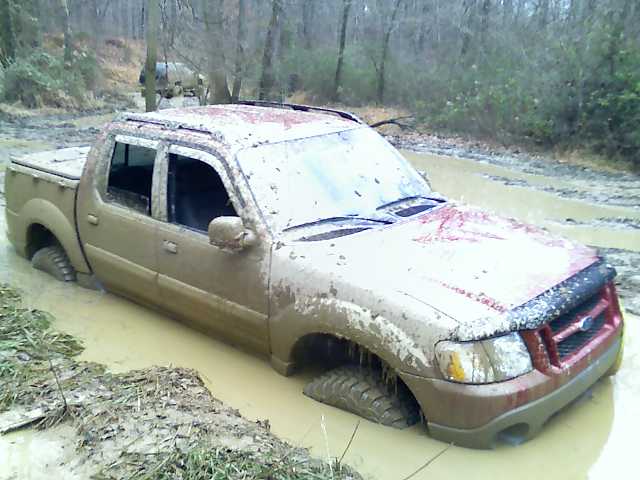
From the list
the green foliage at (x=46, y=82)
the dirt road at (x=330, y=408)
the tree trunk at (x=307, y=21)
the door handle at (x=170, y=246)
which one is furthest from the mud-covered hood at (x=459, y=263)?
the tree trunk at (x=307, y=21)

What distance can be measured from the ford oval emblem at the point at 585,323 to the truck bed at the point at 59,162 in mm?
4192

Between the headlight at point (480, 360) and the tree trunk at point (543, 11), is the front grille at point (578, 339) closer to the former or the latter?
the headlight at point (480, 360)

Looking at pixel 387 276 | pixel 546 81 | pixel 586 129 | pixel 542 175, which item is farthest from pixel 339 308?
pixel 546 81

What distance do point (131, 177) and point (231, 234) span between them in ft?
5.35

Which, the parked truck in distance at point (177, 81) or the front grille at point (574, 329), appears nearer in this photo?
the front grille at point (574, 329)

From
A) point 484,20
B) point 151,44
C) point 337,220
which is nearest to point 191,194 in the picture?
point 337,220

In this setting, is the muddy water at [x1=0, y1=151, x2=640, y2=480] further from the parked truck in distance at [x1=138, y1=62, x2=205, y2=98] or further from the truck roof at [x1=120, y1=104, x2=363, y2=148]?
the parked truck in distance at [x1=138, y1=62, x2=205, y2=98]

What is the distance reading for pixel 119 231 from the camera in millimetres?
5637

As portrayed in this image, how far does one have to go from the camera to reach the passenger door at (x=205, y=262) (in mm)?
4652

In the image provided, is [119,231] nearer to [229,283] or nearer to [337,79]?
[229,283]

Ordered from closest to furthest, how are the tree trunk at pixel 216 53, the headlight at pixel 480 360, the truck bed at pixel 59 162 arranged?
the headlight at pixel 480 360 < the truck bed at pixel 59 162 < the tree trunk at pixel 216 53

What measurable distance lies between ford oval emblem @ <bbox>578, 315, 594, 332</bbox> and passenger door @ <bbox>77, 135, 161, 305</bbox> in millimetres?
3008

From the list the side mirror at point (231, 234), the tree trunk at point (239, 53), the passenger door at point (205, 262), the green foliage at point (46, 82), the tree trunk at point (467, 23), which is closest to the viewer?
the side mirror at point (231, 234)

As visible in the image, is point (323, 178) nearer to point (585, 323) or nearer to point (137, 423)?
point (585, 323)
